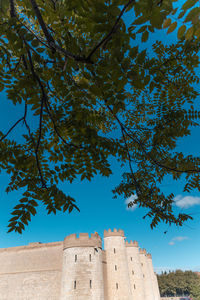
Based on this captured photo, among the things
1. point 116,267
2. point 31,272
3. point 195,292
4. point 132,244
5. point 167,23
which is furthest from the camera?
point 195,292

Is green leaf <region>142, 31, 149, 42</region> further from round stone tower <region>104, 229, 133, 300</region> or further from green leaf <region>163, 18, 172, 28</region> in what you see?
round stone tower <region>104, 229, 133, 300</region>

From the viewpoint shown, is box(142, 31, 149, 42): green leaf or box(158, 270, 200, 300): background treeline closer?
box(142, 31, 149, 42): green leaf

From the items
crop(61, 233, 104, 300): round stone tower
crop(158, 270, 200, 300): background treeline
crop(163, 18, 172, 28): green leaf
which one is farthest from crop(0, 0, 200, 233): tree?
crop(158, 270, 200, 300): background treeline

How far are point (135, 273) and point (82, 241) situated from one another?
13860mm

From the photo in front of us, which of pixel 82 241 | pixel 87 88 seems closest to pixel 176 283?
pixel 82 241

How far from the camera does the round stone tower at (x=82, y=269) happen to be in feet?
70.7

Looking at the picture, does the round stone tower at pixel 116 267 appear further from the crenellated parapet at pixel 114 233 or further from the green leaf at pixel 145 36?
the green leaf at pixel 145 36

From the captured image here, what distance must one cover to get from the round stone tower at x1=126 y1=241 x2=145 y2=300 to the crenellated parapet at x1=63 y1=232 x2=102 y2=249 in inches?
451

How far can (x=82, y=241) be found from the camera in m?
25.2

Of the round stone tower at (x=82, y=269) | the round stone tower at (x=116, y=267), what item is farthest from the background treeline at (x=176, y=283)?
the round stone tower at (x=82, y=269)

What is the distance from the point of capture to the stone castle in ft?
73.4

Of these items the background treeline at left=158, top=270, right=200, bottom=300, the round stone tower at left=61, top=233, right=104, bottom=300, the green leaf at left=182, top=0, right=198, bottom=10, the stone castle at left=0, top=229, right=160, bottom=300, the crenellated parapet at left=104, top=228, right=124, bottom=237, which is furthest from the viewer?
the background treeline at left=158, top=270, right=200, bottom=300

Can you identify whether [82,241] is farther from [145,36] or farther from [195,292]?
[195,292]

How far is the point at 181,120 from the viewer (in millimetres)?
4320
